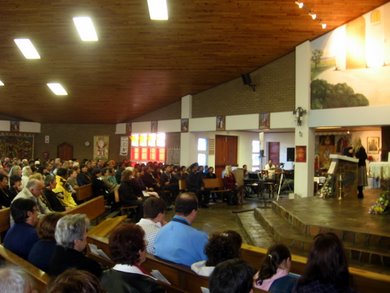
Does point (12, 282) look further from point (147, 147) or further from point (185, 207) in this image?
point (147, 147)

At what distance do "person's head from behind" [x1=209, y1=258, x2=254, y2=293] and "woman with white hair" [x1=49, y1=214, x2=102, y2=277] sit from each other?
1152 millimetres

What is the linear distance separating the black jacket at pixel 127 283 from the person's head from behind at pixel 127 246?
0.11 metres

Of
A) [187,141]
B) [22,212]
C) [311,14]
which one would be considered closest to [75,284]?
[22,212]

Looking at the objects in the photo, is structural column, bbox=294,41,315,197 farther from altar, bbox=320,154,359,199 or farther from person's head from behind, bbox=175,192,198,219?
person's head from behind, bbox=175,192,198,219

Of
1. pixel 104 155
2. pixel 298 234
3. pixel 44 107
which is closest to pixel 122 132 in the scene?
pixel 104 155

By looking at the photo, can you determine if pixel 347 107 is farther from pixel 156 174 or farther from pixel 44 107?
pixel 44 107

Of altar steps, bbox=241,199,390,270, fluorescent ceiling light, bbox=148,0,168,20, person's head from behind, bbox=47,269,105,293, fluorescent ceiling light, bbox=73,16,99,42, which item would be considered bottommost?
altar steps, bbox=241,199,390,270

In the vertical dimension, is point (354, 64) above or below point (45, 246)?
above

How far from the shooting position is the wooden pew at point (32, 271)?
8.32ft

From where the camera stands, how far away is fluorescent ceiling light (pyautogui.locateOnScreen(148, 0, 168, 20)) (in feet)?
30.5

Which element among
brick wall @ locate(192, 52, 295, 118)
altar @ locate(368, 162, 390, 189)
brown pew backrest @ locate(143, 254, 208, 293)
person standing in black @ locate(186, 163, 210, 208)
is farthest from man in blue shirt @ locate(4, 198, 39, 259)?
brick wall @ locate(192, 52, 295, 118)

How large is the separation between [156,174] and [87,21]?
541cm

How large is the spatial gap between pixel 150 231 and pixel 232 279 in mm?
2138

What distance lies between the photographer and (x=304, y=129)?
37.7ft
